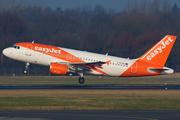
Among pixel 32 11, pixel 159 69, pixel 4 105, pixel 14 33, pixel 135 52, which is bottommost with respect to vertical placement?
pixel 4 105

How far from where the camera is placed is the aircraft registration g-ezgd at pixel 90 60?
4203 centimetres

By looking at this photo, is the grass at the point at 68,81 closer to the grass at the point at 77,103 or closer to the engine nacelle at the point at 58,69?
the engine nacelle at the point at 58,69

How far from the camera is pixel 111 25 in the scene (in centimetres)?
11169

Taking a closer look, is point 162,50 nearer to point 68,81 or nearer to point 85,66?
point 85,66

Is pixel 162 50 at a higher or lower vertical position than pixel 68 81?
higher

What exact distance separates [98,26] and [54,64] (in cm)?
7555

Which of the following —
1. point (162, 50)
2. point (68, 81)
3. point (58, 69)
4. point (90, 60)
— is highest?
point (162, 50)

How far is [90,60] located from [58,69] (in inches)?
194

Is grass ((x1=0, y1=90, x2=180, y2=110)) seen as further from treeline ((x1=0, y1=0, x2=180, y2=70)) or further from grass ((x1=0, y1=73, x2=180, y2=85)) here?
treeline ((x1=0, y1=0, x2=180, y2=70))

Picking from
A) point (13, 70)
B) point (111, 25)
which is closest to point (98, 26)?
point (111, 25)

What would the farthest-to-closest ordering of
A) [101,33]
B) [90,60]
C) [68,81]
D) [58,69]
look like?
[101,33]
[68,81]
[90,60]
[58,69]

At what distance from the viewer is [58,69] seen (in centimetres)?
4059

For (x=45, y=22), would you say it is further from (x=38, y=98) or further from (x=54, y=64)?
(x=38, y=98)

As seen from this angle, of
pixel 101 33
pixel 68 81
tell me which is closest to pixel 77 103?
pixel 68 81
